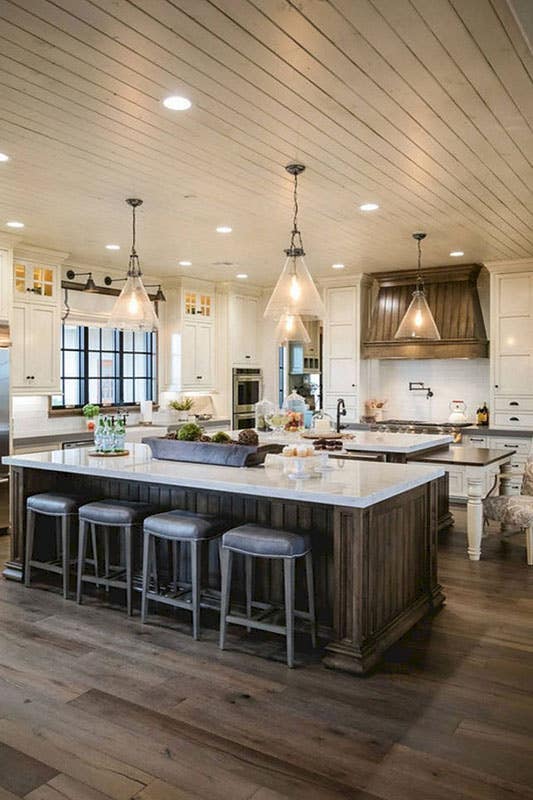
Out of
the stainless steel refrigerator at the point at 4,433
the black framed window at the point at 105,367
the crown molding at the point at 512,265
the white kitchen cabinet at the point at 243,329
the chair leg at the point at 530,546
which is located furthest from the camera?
the white kitchen cabinet at the point at 243,329

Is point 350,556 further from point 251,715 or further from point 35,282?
point 35,282

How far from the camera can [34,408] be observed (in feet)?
23.2

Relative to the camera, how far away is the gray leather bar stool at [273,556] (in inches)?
126

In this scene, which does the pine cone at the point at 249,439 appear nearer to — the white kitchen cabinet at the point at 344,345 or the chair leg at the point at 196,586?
the chair leg at the point at 196,586

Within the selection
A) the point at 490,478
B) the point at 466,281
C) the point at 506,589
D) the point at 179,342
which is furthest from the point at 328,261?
the point at 506,589

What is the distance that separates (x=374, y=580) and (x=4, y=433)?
158 inches

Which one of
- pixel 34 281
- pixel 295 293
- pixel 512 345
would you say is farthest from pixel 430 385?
pixel 34 281

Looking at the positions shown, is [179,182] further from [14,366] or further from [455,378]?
[455,378]

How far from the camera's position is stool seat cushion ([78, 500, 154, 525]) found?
390cm

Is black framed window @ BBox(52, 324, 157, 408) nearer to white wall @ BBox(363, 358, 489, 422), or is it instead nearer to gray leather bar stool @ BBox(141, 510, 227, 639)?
white wall @ BBox(363, 358, 489, 422)

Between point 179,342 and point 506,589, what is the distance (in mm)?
5307

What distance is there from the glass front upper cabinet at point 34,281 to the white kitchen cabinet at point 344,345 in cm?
348

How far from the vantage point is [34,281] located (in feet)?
21.8

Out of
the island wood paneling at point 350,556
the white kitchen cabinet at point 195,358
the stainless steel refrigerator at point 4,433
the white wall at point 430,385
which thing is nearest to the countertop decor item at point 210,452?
the island wood paneling at point 350,556
